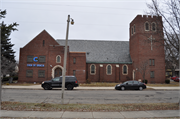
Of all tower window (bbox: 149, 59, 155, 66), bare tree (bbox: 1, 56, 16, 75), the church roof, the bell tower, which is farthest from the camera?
the church roof

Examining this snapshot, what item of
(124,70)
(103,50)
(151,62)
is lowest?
(124,70)

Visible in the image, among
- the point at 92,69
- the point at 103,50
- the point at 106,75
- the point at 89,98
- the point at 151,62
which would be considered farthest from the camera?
the point at 103,50

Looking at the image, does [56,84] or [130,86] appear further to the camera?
[130,86]

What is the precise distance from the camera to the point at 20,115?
22.0 feet

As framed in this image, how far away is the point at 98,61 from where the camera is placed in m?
33.6

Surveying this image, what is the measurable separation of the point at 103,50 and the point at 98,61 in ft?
13.0

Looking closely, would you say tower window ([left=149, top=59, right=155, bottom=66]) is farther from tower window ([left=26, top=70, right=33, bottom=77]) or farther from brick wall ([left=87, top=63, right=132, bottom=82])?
tower window ([left=26, top=70, right=33, bottom=77])

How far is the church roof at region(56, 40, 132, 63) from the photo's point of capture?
1344 inches

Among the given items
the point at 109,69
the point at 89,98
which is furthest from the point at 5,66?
the point at 109,69

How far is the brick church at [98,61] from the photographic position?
1144 inches

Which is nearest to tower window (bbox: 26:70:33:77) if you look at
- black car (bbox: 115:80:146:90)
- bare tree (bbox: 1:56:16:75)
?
bare tree (bbox: 1:56:16:75)

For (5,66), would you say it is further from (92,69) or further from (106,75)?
(106,75)

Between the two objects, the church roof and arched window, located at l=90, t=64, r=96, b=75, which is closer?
arched window, located at l=90, t=64, r=96, b=75

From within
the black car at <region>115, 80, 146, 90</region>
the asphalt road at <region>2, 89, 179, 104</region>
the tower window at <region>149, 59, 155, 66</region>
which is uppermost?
the tower window at <region>149, 59, 155, 66</region>
